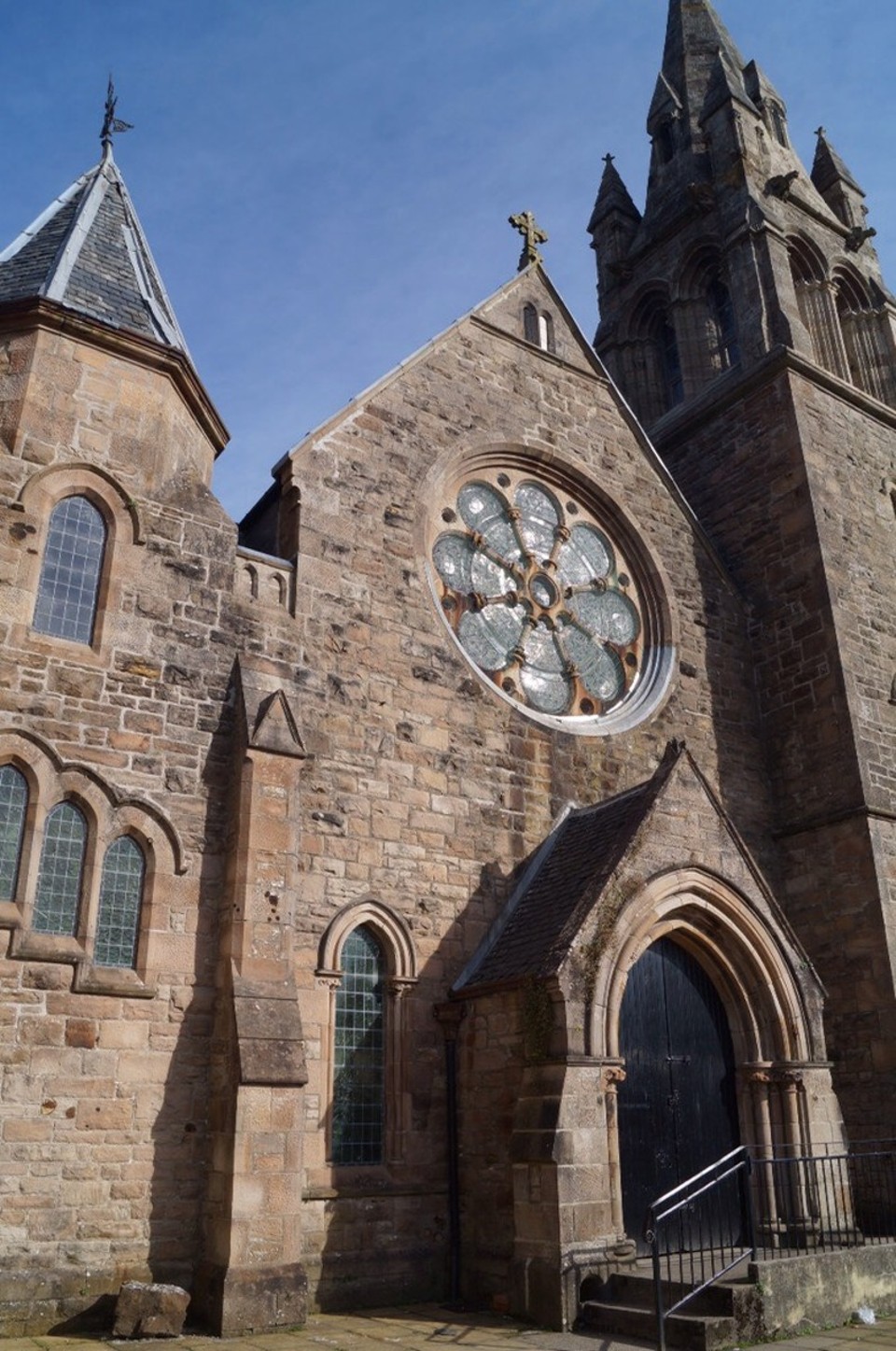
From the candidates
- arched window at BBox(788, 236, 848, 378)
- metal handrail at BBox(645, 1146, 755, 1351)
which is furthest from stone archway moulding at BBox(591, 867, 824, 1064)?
arched window at BBox(788, 236, 848, 378)

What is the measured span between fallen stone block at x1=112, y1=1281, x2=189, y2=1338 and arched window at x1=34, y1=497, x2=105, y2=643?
5.51m

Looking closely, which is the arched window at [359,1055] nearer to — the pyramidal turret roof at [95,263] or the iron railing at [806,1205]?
the iron railing at [806,1205]

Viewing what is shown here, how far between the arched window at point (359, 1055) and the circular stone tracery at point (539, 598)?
13.5 ft

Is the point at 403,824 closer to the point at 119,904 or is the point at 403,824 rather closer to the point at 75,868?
the point at 119,904

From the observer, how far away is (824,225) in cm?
2245

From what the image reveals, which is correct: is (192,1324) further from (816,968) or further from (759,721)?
(759,721)

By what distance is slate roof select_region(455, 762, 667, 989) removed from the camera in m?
10.7

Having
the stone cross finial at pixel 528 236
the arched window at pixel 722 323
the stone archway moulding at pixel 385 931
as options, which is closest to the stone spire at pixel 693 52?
the arched window at pixel 722 323

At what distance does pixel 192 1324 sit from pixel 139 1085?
6.09 ft

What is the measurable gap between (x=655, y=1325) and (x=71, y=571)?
817 cm

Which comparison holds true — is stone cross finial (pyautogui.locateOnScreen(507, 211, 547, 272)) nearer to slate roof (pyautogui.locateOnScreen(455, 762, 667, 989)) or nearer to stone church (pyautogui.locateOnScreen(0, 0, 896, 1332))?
stone church (pyautogui.locateOnScreen(0, 0, 896, 1332))

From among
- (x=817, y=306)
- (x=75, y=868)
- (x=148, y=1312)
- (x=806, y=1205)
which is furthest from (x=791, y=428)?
(x=148, y=1312)

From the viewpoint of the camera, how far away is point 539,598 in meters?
15.1

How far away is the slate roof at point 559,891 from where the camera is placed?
10672 mm
